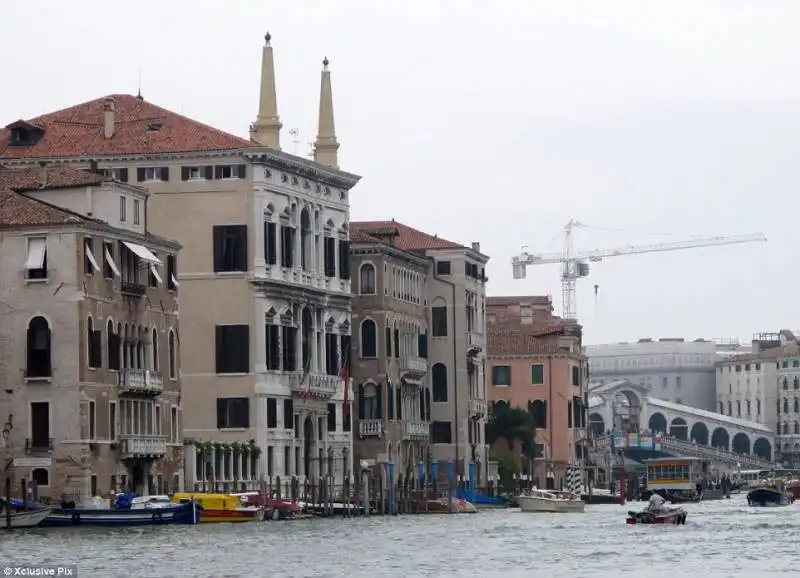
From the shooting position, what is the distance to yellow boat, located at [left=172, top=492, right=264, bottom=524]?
3206 inches

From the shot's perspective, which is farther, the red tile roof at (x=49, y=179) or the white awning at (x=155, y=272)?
the white awning at (x=155, y=272)

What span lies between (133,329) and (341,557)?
71.8 feet

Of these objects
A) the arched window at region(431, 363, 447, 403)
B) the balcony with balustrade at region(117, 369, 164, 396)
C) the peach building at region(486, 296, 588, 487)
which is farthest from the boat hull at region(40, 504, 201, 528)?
the peach building at region(486, 296, 588, 487)

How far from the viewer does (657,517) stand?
3396 inches

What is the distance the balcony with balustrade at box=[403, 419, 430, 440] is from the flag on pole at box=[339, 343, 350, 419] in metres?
7.45

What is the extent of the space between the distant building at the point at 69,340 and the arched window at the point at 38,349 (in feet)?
0.10

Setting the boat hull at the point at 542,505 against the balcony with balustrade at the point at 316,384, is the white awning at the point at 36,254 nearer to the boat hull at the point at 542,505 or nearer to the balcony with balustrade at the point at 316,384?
the balcony with balustrade at the point at 316,384

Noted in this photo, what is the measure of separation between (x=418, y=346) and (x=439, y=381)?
317 centimetres

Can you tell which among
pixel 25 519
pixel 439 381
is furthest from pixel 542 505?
pixel 25 519

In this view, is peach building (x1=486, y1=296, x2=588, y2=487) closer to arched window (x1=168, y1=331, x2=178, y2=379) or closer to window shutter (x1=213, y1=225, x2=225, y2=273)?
window shutter (x1=213, y1=225, x2=225, y2=273)

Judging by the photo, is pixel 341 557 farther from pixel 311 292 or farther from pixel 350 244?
pixel 350 244

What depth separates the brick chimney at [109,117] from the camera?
94.6 m

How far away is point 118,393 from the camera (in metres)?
82.8

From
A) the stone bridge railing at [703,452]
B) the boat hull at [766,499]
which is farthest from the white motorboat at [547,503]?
the stone bridge railing at [703,452]
